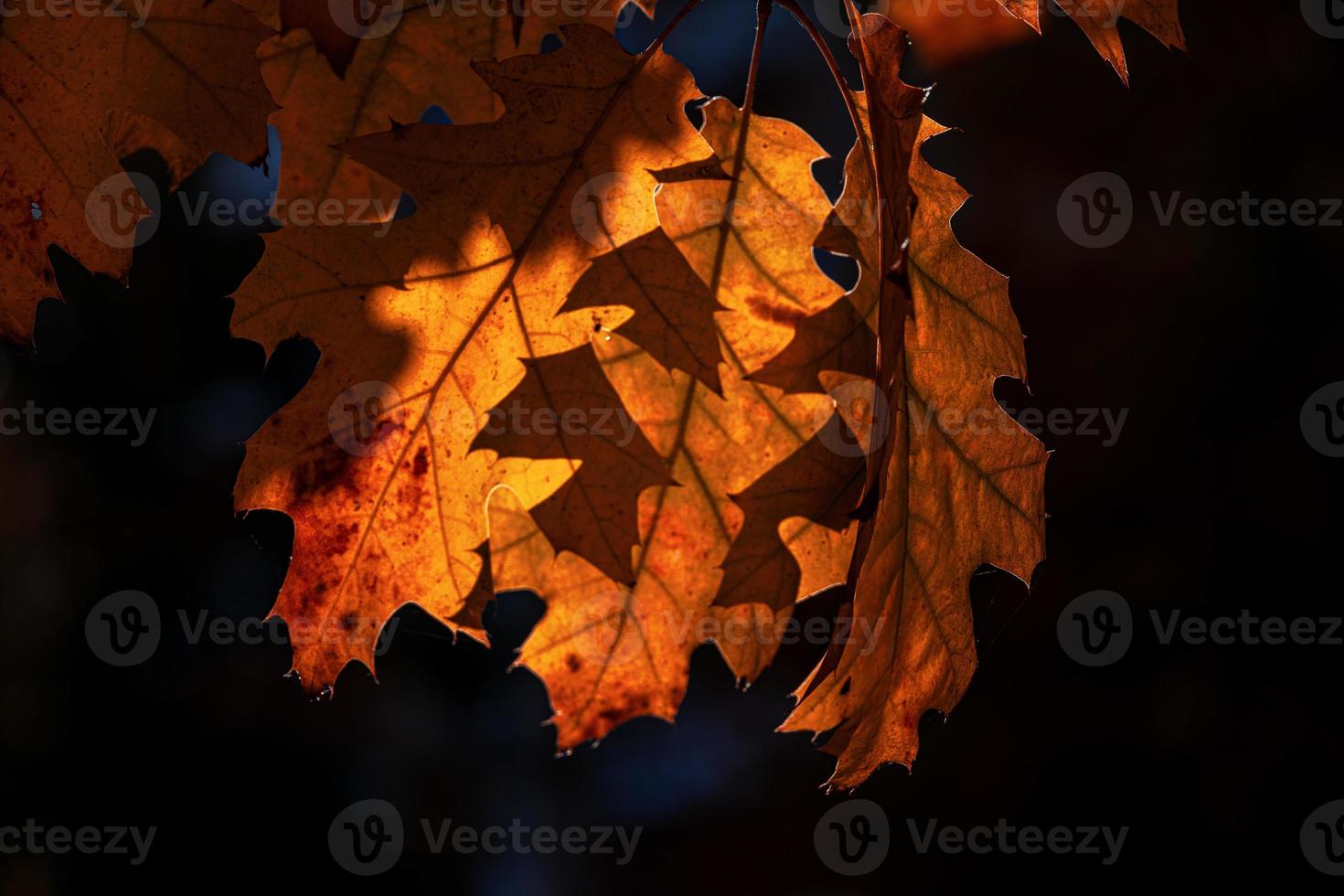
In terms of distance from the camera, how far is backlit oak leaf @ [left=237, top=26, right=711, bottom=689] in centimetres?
87

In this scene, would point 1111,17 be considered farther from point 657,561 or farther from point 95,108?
point 95,108

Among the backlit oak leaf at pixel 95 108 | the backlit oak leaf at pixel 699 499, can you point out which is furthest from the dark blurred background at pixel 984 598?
the backlit oak leaf at pixel 95 108

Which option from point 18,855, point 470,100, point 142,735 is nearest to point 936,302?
point 470,100

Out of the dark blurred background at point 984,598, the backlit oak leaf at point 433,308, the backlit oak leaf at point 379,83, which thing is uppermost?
the backlit oak leaf at point 379,83

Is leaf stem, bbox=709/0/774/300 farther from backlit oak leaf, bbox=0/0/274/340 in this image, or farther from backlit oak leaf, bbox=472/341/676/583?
backlit oak leaf, bbox=0/0/274/340

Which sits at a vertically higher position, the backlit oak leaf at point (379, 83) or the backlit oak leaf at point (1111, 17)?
the backlit oak leaf at point (1111, 17)

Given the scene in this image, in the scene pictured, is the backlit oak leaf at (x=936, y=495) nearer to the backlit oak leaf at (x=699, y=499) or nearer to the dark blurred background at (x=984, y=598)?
the backlit oak leaf at (x=699, y=499)

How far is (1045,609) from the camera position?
10.7 feet

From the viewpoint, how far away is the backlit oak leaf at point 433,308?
866 mm

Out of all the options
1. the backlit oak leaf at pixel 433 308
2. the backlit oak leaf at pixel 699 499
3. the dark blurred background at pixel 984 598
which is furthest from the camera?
the dark blurred background at pixel 984 598

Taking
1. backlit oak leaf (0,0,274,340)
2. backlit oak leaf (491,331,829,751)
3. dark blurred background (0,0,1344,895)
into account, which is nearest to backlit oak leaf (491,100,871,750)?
backlit oak leaf (491,331,829,751)

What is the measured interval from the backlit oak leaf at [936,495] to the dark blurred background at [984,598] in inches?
47.8

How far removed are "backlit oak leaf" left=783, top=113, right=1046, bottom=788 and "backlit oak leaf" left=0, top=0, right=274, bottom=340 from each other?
1.89ft

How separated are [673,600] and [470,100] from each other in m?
0.57
